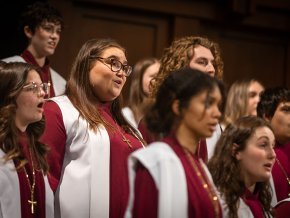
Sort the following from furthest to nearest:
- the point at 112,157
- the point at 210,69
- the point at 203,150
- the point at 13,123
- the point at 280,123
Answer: the point at 280,123
the point at 210,69
the point at 203,150
the point at 112,157
the point at 13,123

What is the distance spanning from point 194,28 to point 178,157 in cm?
337

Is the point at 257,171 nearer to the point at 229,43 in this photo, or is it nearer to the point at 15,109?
the point at 15,109

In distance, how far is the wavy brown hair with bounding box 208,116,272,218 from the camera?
2787 millimetres

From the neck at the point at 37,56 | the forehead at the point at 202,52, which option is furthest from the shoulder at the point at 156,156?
the neck at the point at 37,56

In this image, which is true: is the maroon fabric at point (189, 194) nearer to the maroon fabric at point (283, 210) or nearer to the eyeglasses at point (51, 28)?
the maroon fabric at point (283, 210)

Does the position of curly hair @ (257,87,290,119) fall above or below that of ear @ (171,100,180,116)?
below

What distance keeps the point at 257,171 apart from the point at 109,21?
105 inches

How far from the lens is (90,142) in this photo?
2896 mm

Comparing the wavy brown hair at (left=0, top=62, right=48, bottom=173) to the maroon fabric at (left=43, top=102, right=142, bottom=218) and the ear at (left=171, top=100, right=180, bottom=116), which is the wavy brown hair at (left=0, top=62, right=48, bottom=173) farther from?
the ear at (left=171, top=100, right=180, bottom=116)

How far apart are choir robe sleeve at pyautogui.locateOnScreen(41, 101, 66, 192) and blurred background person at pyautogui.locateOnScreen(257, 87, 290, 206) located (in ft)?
4.51

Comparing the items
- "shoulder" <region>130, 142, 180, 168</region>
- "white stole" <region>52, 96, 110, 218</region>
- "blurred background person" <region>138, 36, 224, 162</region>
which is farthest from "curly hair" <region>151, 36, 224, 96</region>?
"shoulder" <region>130, 142, 180, 168</region>

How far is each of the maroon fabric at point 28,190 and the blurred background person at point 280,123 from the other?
1.46 m

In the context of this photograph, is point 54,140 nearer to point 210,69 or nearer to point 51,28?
point 210,69

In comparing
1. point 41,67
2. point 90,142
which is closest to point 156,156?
point 90,142
